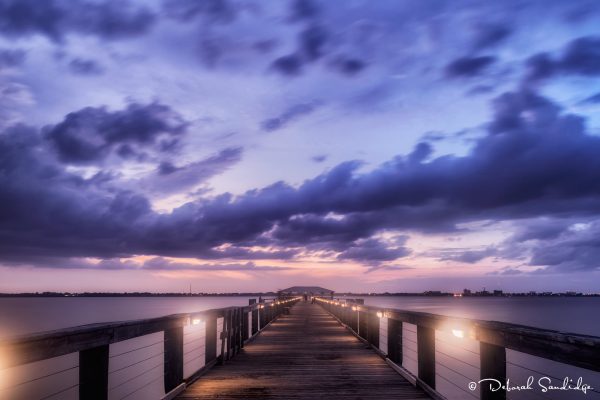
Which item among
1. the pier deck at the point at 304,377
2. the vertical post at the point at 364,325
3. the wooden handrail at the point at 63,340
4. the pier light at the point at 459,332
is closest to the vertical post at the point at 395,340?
the pier deck at the point at 304,377

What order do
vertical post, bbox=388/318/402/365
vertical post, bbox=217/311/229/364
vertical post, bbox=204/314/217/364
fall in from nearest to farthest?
vertical post, bbox=388/318/402/365, vertical post, bbox=204/314/217/364, vertical post, bbox=217/311/229/364

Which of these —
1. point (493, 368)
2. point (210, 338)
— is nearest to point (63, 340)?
point (493, 368)

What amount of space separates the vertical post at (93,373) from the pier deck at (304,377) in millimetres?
2503

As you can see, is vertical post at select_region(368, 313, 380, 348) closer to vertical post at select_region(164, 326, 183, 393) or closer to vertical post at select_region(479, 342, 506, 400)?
vertical post at select_region(164, 326, 183, 393)

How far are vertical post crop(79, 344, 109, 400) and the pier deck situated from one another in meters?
2.50

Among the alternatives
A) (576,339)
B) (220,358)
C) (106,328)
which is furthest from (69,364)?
(576,339)

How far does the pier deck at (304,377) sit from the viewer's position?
22.7 ft

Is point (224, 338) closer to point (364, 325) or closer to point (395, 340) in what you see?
point (395, 340)

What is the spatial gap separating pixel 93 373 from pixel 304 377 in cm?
460

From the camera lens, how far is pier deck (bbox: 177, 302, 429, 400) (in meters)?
6.93

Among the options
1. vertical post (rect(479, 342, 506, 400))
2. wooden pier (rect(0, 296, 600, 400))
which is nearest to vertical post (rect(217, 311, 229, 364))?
wooden pier (rect(0, 296, 600, 400))

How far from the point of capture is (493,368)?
4621mm

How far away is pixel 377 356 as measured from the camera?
10.8 meters

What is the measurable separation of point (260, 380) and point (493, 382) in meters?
4.37
